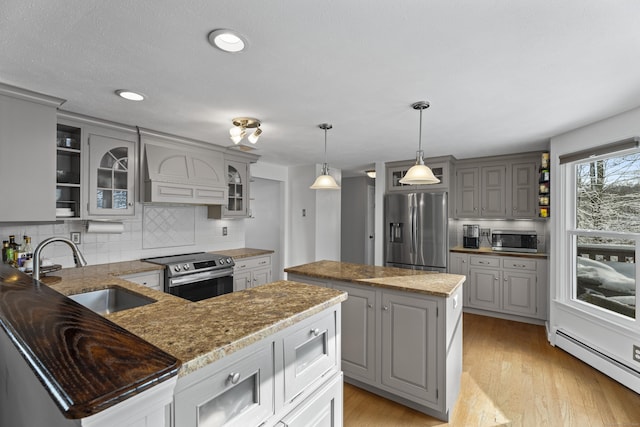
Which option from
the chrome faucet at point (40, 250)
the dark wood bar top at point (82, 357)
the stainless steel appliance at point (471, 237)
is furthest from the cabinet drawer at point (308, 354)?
the stainless steel appliance at point (471, 237)

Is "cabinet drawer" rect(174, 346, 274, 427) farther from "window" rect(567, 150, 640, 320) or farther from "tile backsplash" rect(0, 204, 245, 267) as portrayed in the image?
"window" rect(567, 150, 640, 320)

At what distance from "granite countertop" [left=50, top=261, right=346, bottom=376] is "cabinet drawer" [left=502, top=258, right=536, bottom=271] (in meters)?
3.53

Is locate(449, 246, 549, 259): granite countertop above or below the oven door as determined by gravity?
above

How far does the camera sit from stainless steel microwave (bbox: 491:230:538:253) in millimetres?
4258

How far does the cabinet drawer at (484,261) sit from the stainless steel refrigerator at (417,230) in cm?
37

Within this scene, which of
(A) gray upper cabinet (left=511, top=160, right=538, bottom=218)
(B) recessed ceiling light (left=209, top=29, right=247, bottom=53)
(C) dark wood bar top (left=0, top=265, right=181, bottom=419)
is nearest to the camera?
(C) dark wood bar top (left=0, top=265, right=181, bottom=419)

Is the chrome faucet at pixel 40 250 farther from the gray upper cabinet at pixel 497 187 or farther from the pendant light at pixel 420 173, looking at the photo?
the gray upper cabinet at pixel 497 187

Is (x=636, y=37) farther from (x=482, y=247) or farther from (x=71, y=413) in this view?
(x=482, y=247)

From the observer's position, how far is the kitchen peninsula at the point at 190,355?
0.61m

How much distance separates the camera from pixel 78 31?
1474 mm

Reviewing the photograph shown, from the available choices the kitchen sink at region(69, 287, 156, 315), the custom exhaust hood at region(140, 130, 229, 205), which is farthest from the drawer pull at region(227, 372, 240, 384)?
the custom exhaust hood at region(140, 130, 229, 205)

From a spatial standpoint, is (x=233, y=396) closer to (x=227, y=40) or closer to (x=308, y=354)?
(x=308, y=354)

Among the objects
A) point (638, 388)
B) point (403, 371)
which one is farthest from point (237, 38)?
point (638, 388)

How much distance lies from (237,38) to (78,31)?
740 mm
